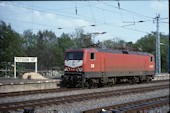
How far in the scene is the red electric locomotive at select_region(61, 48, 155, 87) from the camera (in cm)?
2156

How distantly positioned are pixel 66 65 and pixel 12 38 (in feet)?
38.7

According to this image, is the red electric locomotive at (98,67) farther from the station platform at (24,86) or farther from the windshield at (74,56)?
the station platform at (24,86)

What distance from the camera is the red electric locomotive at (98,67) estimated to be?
21562 mm

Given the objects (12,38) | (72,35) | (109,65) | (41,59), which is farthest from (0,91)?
(72,35)

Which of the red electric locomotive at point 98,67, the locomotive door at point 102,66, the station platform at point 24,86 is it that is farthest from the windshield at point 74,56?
the station platform at point 24,86

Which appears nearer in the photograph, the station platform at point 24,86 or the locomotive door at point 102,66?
the station platform at point 24,86

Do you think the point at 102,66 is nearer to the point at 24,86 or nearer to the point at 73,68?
the point at 73,68

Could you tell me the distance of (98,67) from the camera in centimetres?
2266

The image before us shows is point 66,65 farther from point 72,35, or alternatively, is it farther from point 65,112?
point 72,35

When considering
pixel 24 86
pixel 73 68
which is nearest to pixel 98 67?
pixel 73 68

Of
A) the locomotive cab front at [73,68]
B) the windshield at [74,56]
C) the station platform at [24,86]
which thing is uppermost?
the windshield at [74,56]

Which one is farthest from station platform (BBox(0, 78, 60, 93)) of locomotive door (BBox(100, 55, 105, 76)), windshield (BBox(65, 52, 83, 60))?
locomotive door (BBox(100, 55, 105, 76))

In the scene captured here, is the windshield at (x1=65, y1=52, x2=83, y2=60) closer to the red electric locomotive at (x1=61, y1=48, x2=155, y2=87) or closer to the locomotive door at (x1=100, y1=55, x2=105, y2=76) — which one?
the red electric locomotive at (x1=61, y1=48, x2=155, y2=87)

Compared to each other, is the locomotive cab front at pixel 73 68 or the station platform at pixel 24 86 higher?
the locomotive cab front at pixel 73 68
